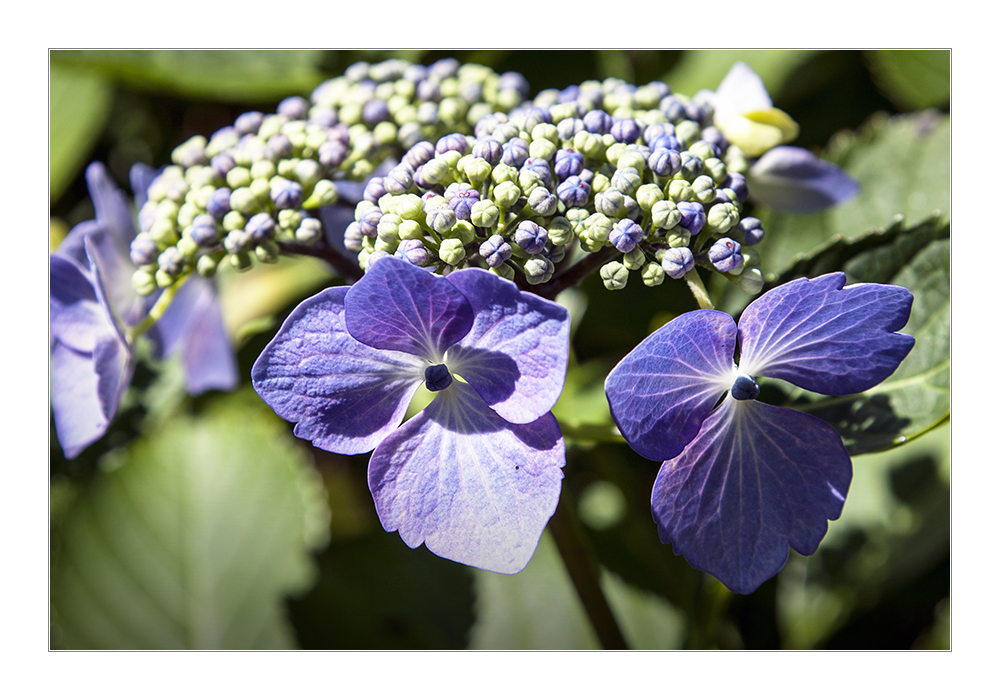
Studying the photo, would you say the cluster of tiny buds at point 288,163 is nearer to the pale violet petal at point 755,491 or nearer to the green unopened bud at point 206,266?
the green unopened bud at point 206,266

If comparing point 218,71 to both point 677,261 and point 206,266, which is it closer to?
point 206,266

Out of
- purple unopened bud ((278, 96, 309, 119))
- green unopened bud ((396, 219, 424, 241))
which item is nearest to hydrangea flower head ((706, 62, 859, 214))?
green unopened bud ((396, 219, 424, 241))

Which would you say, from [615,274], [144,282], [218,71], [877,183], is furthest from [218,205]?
[877,183]

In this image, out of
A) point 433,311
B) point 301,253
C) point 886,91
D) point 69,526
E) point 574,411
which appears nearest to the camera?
point 433,311

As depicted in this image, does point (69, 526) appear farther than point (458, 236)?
Yes

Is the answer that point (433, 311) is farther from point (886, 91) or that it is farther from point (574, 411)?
point (886, 91)

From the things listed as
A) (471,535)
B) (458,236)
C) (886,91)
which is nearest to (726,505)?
(471,535)

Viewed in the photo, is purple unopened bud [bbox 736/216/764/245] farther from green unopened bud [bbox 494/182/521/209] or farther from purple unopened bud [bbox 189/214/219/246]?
purple unopened bud [bbox 189/214/219/246]

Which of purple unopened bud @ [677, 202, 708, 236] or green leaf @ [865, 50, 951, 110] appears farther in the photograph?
green leaf @ [865, 50, 951, 110]

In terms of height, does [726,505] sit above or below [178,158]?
below
